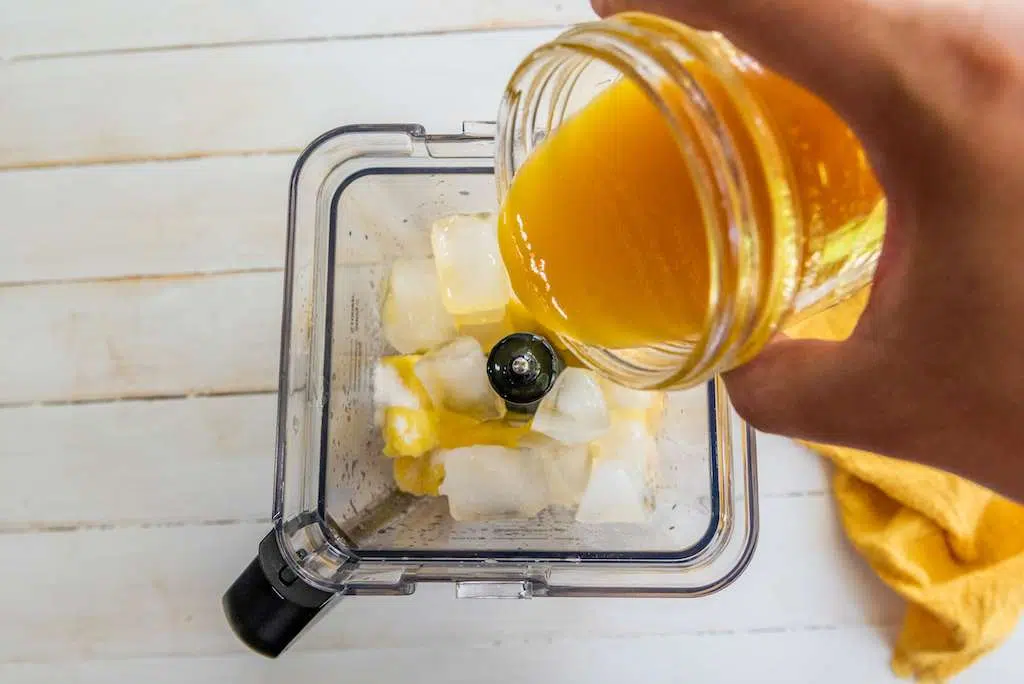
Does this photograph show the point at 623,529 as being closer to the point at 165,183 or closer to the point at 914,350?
the point at 914,350

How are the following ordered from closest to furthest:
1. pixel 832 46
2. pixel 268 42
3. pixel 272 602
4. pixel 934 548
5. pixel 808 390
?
pixel 832 46, pixel 808 390, pixel 272 602, pixel 934 548, pixel 268 42

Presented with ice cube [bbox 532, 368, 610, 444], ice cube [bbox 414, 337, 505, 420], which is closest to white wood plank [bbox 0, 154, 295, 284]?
ice cube [bbox 414, 337, 505, 420]

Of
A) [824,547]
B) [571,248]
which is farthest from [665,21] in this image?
[824,547]

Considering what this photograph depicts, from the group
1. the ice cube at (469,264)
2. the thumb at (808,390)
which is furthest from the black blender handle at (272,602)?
the thumb at (808,390)

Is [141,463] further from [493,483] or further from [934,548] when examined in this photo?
[934,548]

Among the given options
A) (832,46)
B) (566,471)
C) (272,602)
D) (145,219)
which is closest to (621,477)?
(566,471)

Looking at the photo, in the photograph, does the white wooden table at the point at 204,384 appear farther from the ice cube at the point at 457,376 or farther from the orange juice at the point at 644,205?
the orange juice at the point at 644,205
